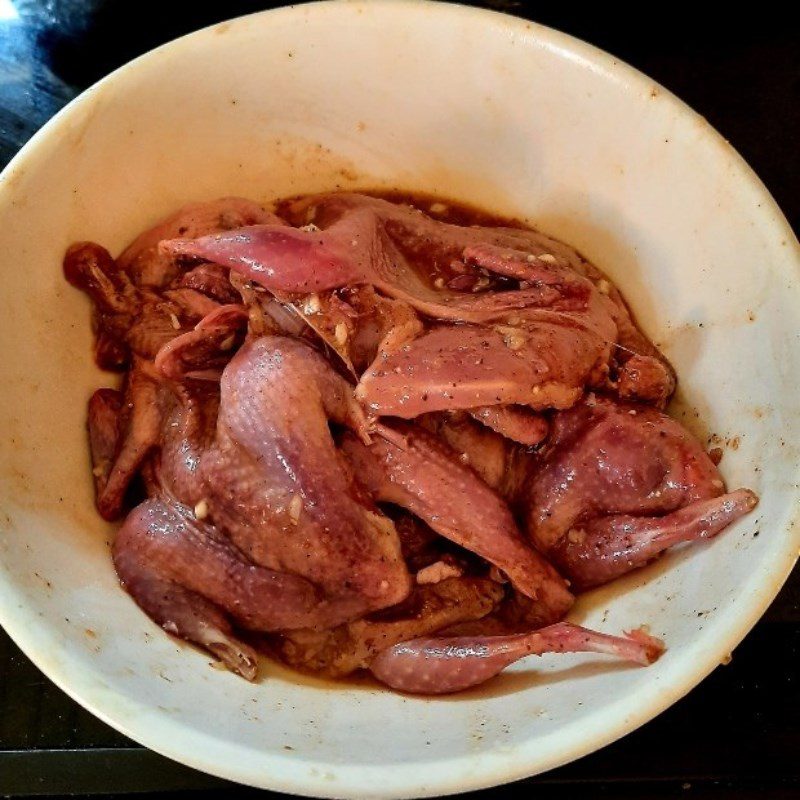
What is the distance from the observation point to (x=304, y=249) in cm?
158

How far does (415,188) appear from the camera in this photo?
2.02 m

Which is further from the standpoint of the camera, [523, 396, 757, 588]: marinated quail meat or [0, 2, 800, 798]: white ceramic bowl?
[523, 396, 757, 588]: marinated quail meat

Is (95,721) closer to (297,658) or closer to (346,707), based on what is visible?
(297,658)

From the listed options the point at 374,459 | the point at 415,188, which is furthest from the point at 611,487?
the point at 415,188

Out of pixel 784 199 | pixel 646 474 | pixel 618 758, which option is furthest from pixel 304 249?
pixel 784 199

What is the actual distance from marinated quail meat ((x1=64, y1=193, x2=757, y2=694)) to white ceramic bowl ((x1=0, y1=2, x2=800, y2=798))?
63 millimetres

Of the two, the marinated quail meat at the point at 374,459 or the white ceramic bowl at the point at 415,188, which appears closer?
the white ceramic bowl at the point at 415,188

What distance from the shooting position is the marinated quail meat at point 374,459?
4.87 ft

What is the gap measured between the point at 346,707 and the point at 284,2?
5.75ft

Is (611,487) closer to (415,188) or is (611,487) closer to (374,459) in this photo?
(374,459)

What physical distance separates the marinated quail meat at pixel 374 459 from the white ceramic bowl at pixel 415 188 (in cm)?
6

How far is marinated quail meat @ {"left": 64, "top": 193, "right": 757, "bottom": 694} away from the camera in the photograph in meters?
1.49

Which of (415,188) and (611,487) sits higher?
(415,188)

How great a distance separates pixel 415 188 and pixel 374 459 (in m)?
0.78
